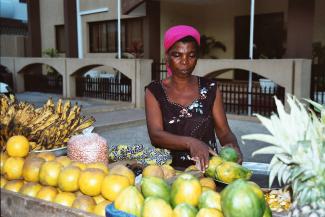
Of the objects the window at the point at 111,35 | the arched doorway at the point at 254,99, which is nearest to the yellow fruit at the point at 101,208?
the arched doorway at the point at 254,99

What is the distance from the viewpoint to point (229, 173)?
6.75ft

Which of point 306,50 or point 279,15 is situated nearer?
point 306,50

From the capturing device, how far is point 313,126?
1.54m

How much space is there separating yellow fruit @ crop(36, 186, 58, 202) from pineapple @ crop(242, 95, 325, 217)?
3.18 feet

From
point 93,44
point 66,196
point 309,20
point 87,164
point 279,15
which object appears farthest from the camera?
point 93,44

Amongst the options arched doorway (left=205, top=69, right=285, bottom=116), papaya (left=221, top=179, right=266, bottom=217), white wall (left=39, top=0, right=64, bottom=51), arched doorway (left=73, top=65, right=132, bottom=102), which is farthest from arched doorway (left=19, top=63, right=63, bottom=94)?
papaya (left=221, top=179, right=266, bottom=217)

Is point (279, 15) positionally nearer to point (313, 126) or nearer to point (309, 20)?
point (309, 20)

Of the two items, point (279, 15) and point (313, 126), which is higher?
point (279, 15)

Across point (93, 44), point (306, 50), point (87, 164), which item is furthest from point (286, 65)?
point (93, 44)

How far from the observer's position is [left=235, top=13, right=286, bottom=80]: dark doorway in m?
13.4

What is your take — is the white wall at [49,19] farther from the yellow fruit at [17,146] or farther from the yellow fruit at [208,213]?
the yellow fruit at [208,213]

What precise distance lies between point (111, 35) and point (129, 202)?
51.1ft

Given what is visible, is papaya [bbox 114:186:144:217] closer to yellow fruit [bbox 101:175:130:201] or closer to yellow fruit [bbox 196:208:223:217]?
yellow fruit [bbox 101:175:130:201]

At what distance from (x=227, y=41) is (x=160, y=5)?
9.42 ft
